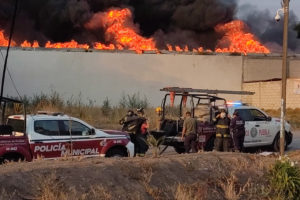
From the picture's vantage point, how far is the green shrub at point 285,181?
770 cm

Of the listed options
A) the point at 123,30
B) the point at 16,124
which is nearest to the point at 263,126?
the point at 16,124

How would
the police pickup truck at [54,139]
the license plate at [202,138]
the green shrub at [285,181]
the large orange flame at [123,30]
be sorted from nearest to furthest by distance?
1. the green shrub at [285,181]
2. the police pickup truck at [54,139]
3. the license plate at [202,138]
4. the large orange flame at [123,30]

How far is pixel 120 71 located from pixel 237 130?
2431 centimetres

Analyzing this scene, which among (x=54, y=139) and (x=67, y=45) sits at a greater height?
(x=67, y=45)

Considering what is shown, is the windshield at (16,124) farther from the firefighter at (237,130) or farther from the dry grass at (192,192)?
the firefighter at (237,130)

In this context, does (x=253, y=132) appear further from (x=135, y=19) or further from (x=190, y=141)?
(x=135, y=19)

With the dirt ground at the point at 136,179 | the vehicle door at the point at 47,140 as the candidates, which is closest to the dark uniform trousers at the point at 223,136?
the vehicle door at the point at 47,140

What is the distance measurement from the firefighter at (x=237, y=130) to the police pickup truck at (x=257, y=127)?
3.23 ft

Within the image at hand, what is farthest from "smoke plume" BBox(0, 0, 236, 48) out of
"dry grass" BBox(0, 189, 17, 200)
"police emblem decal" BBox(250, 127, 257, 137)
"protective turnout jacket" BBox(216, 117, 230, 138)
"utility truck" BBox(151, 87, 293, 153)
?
"dry grass" BBox(0, 189, 17, 200)

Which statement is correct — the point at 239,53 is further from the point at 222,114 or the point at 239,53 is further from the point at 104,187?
the point at 104,187

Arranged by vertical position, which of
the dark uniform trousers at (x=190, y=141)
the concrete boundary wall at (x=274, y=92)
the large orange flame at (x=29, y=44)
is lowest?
the dark uniform trousers at (x=190, y=141)

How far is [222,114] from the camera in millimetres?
15305

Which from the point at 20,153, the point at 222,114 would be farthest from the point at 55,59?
the point at 20,153

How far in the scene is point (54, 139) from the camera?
12.0 metres
